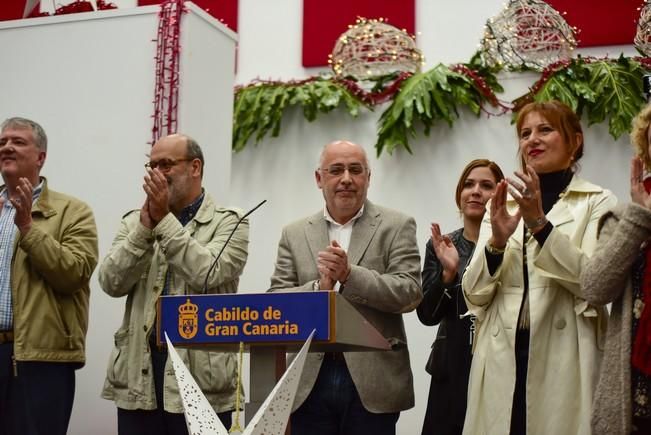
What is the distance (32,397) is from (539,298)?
2.04 meters

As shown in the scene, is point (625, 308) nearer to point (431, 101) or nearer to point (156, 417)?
point (156, 417)

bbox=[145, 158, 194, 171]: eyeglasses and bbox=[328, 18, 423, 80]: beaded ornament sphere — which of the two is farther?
bbox=[328, 18, 423, 80]: beaded ornament sphere

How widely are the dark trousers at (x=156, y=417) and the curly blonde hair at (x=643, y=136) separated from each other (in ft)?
5.84

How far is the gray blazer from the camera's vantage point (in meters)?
3.34

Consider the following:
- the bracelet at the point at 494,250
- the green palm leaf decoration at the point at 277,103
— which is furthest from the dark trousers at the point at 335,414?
the green palm leaf decoration at the point at 277,103

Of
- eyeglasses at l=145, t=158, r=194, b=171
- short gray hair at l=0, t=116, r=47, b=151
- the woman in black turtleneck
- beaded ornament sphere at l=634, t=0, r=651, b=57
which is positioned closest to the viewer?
the woman in black turtleneck

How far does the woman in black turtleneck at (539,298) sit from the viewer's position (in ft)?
9.71

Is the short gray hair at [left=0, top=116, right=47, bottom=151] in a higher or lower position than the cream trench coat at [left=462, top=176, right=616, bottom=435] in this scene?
higher

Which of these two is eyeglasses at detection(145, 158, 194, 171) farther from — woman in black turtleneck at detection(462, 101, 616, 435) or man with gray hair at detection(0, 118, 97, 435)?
woman in black turtleneck at detection(462, 101, 616, 435)

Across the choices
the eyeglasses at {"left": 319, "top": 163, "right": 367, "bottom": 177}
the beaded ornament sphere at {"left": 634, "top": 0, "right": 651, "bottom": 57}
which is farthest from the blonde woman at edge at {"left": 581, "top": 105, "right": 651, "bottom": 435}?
the beaded ornament sphere at {"left": 634, "top": 0, "right": 651, "bottom": 57}

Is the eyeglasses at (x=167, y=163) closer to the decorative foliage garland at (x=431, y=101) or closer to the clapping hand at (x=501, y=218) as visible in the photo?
the clapping hand at (x=501, y=218)

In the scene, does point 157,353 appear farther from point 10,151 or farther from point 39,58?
point 39,58

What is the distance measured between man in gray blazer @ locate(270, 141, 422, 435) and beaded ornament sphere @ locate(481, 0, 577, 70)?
2140mm

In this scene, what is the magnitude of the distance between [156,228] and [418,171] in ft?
7.83
